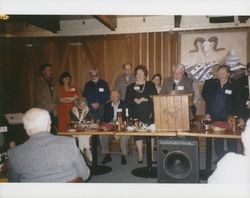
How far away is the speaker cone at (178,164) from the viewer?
4.06 meters

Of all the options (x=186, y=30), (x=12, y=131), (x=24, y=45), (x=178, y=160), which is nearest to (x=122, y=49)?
(x=186, y=30)

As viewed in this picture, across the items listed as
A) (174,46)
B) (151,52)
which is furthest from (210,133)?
(151,52)

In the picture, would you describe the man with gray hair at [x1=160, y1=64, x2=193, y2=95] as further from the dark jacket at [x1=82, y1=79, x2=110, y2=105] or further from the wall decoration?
the wall decoration

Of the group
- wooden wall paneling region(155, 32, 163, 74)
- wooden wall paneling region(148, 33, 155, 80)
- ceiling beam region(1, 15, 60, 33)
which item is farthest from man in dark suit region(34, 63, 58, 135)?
wooden wall paneling region(155, 32, 163, 74)

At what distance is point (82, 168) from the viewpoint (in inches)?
101

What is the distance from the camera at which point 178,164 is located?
411 centimetres

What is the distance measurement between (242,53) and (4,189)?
6163mm

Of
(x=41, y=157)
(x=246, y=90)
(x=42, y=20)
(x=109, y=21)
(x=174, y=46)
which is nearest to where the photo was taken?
(x=41, y=157)

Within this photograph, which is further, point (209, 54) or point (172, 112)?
point (209, 54)

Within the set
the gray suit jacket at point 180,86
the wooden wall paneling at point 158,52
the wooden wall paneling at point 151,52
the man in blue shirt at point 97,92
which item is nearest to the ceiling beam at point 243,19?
the wooden wall paneling at point 158,52

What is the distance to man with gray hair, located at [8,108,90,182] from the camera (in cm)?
239

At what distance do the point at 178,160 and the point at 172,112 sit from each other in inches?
25.6

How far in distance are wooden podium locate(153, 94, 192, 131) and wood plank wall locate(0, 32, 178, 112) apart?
11.5 ft

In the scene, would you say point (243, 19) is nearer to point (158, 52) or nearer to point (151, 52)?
point (158, 52)
